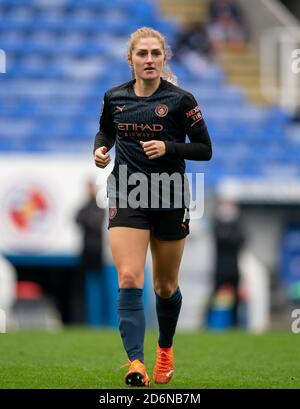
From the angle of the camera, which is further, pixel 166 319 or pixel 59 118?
pixel 59 118

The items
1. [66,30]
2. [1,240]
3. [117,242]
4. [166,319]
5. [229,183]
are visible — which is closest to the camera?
Result: [117,242]

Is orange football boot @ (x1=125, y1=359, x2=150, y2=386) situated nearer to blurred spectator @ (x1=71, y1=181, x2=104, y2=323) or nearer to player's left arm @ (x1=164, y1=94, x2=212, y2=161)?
player's left arm @ (x1=164, y1=94, x2=212, y2=161)

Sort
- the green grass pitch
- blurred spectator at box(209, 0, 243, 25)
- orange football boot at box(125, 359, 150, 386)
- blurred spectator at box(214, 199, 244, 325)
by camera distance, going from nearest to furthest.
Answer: orange football boot at box(125, 359, 150, 386) < the green grass pitch < blurred spectator at box(214, 199, 244, 325) < blurred spectator at box(209, 0, 243, 25)

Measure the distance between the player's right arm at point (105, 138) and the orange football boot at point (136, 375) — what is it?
1151 mm

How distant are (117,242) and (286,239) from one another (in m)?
9.95

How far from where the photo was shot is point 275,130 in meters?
17.2

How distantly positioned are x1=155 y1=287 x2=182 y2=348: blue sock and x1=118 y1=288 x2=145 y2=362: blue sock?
0.36 meters

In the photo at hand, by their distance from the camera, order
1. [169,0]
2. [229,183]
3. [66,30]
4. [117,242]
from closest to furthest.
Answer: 1. [117,242]
2. [229,183]
3. [66,30]
4. [169,0]

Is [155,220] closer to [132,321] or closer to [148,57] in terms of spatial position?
[132,321]

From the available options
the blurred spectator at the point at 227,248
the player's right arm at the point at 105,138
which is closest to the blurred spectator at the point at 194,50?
the blurred spectator at the point at 227,248

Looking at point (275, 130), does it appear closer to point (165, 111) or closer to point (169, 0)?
point (169, 0)

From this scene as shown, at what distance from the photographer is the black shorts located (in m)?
6.33

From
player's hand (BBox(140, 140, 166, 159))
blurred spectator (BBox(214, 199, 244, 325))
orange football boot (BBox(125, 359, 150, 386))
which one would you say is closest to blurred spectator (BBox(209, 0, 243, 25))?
blurred spectator (BBox(214, 199, 244, 325))

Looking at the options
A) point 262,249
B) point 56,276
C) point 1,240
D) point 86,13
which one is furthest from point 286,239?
point 86,13
